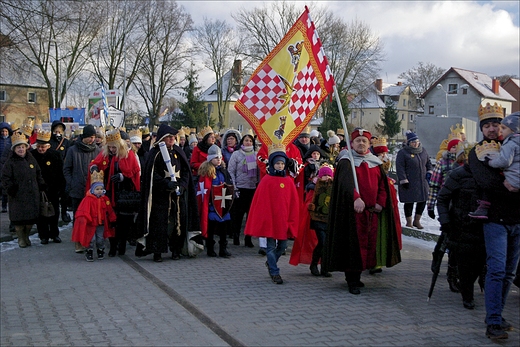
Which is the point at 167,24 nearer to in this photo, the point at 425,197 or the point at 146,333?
the point at 425,197

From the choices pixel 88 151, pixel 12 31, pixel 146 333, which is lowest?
pixel 146 333

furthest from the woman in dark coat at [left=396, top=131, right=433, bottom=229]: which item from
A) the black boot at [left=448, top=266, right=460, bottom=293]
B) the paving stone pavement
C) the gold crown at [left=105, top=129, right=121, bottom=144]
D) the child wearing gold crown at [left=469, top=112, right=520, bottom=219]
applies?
the child wearing gold crown at [left=469, top=112, right=520, bottom=219]

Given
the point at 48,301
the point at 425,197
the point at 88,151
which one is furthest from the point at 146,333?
the point at 425,197

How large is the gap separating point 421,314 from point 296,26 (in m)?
4.11

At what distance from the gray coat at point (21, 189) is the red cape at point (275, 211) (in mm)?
4490

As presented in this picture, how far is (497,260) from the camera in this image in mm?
5504

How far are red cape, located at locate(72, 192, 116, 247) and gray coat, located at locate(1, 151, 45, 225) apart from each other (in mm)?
1497

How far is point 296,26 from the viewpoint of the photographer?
8.05 metres

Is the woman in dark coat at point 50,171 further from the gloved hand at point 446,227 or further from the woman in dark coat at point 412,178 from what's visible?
the gloved hand at point 446,227

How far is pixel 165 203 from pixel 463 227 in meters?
4.49

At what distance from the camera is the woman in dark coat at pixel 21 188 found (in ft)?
33.4

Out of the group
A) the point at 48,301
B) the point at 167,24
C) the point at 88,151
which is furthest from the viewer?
the point at 167,24

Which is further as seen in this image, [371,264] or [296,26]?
[296,26]

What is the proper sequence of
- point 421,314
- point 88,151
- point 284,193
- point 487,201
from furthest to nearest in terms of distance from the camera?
point 88,151 < point 284,193 < point 421,314 < point 487,201
